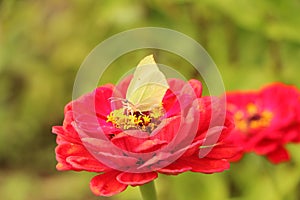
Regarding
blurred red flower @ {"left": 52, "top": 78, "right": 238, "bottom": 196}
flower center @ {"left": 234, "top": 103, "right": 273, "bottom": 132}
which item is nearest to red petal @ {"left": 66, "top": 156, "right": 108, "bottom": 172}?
blurred red flower @ {"left": 52, "top": 78, "right": 238, "bottom": 196}

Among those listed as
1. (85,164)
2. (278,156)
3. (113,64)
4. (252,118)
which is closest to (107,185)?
(85,164)

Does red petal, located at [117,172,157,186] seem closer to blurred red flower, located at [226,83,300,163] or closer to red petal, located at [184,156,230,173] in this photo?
red petal, located at [184,156,230,173]

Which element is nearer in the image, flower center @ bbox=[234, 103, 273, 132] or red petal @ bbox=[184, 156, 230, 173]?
red petal @ bbox=[184, 156, 230, 173]

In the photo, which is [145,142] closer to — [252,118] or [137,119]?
[137,119]

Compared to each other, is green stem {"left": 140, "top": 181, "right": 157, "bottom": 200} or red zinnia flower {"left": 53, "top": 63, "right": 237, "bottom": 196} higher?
red zinnia flower {"left": 53, "top": 63, "right": 237, "bottom": 196}

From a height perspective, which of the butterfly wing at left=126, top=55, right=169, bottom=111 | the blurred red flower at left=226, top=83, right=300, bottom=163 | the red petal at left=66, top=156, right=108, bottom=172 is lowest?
the red petal at left=66, top=156, right=108, bottom=172

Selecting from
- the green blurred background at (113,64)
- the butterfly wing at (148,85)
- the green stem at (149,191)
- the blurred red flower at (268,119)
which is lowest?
the green stem at (149,191)

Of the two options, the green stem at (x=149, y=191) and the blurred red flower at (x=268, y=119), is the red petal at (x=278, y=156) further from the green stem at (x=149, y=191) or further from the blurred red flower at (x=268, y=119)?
the green stem at (x=149, y=191)

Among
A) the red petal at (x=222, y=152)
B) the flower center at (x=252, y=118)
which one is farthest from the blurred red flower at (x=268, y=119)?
the red petal at (x=222, y=152)
